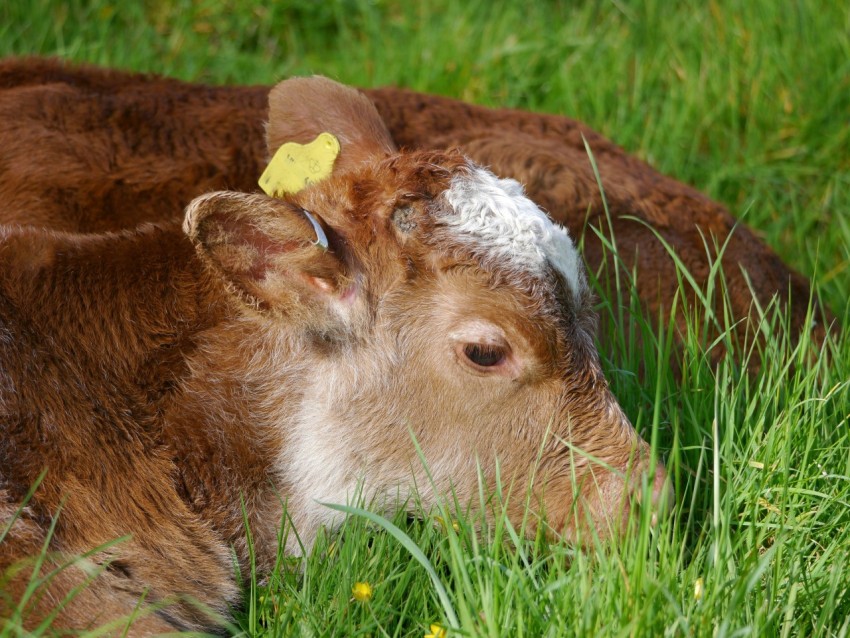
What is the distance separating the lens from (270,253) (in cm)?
359

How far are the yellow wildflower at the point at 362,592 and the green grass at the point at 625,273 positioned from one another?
0.12 feet

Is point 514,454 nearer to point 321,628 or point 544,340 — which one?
point 544,340

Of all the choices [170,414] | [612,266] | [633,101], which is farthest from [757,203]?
[170,414]

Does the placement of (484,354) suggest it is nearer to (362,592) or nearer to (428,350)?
(428,350)

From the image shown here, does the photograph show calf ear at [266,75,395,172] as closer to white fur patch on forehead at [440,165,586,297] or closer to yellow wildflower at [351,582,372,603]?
white fur patch on forehead at [440,165,586,297]

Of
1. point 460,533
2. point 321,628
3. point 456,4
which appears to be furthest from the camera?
point 456,4

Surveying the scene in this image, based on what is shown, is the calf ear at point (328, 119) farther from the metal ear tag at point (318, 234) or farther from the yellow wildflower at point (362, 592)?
the yellow wildflower at point (362, 592)

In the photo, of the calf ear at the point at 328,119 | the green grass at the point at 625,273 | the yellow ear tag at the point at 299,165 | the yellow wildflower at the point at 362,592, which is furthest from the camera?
the calf ear at the point at 328,119

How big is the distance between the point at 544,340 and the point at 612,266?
150 centimetres

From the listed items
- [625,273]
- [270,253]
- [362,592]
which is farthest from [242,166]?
[362,592]

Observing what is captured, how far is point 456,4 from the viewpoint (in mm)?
7570

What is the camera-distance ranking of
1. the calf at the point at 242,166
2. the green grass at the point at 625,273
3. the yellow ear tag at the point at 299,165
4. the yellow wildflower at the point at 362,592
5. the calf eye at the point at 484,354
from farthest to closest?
the calf at the point at 242,166
the yellow ear tag at the point at 299,165
the calf eye at the point at 484,354
the yellow wildflower at the point at 362,592
the green grass at the point at 625,273

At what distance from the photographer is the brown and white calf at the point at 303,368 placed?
3.48 metres

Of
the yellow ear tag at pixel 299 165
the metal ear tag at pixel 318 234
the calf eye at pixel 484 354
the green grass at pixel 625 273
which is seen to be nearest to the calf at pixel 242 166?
the green grass at pixel 625 273
